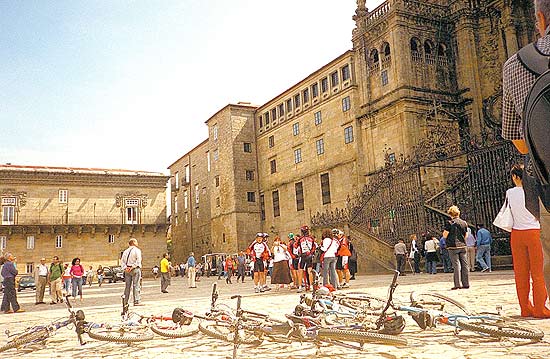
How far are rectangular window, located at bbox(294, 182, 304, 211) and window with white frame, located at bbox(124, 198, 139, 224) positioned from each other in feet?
59.0

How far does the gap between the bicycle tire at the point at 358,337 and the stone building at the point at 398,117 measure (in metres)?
13.5

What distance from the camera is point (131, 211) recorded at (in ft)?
150

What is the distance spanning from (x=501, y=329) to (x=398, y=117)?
22.8 meters

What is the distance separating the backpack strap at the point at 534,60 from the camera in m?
2.07

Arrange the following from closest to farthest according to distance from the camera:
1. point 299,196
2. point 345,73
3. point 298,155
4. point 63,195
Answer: point 345,73 → point 299,196 → point 298,155 → point 63,195

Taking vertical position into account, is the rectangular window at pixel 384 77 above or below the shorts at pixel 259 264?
above

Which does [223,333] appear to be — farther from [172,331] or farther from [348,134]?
[348,134]

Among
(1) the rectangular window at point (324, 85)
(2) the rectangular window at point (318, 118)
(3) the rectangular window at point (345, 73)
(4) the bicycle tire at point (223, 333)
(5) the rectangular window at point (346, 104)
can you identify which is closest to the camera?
(4) the bicycle tire at point (223, 333)

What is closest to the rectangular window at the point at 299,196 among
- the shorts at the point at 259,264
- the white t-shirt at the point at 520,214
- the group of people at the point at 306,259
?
the group of people at the point at 306,259

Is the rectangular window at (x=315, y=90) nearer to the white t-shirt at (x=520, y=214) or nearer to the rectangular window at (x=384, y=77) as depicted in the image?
the rectangular window at (x=384, y=77)

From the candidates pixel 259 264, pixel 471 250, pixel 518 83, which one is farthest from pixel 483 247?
pixel 518 83

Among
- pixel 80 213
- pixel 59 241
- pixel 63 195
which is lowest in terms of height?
pixel 59 241

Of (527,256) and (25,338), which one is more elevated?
(527,256)

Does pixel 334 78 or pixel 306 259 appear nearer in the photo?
pixel 306 259
